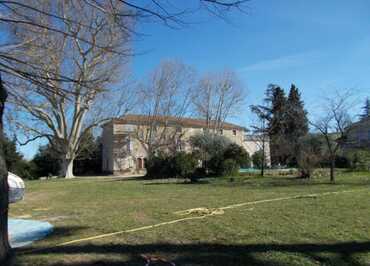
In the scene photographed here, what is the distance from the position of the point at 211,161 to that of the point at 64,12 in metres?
22.9

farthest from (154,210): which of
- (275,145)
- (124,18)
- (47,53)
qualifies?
(275,145)

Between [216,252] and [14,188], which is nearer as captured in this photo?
[216,252]

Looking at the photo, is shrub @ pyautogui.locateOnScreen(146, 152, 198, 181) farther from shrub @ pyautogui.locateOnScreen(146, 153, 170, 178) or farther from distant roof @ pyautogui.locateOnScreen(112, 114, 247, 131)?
distant roof @ pyautogui.locateOnScreen(112, 114, 247, 131)

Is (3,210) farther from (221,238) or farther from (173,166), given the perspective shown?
(173,166)

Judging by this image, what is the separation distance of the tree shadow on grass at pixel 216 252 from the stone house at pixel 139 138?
45.3m

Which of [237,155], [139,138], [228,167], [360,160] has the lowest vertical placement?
[228,167]

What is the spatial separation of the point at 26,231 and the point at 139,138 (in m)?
45.5

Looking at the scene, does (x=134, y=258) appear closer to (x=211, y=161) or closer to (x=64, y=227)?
(x=64, y=227)

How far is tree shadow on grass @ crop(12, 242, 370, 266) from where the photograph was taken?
16.4ft

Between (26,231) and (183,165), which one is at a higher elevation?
(183,165)

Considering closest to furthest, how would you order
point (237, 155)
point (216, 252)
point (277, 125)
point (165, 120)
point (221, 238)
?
1. point (216, 252)
2. point (221, 238)
3. point (237, 155)
4. point (277, 125)
5. point (165, 120)

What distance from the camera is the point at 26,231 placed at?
746 cm

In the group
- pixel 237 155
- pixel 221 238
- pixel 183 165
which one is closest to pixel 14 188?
pixel 221 238

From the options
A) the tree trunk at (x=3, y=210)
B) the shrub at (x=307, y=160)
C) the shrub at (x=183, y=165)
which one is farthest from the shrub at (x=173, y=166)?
the tree trunk at (x=3, y=210)
